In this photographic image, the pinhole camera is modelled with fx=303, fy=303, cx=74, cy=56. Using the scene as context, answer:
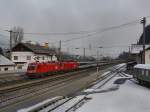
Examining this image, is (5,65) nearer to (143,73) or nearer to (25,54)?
(25,54)

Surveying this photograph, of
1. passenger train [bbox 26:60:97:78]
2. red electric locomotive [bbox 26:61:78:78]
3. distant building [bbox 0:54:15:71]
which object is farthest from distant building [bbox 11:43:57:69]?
red electric locomotive [bbox 26:61:78:78]

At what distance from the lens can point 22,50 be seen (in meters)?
79.6

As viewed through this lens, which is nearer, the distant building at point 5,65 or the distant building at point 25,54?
the distant building at point 5,65

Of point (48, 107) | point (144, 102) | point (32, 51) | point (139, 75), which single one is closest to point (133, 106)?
point (144, 102)

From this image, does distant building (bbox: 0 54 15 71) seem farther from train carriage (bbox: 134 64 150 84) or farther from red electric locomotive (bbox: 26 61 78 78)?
train carriage (bbox: 134 64 150 84)

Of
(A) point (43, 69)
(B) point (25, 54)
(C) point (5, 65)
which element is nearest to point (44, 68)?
(A) point (43, 69)

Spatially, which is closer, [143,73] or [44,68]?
[143,73]

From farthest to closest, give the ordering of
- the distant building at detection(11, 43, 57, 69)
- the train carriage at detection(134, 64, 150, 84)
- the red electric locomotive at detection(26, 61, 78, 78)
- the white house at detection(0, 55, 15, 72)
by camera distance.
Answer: the distant building at detection(11, 43, 57, 69) → the white house at detection(0, 55, 15, 72) → the red electric locomotive at detection(26, 61, 78, 78) → the train carriage at detection(134, 64, 150, 84)

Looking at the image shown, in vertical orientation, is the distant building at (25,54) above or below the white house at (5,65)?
above

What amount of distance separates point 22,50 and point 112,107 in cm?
6369

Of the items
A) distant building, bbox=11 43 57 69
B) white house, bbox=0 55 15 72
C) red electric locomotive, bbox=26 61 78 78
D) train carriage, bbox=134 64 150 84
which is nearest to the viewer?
train carriage, bbox=134 64 150 84

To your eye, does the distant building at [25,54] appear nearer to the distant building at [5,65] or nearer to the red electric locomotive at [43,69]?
the distant building at [5,65]

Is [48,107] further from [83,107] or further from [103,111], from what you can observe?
[103,111]

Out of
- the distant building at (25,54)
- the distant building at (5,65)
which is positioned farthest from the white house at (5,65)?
the distant building at (25,54)
